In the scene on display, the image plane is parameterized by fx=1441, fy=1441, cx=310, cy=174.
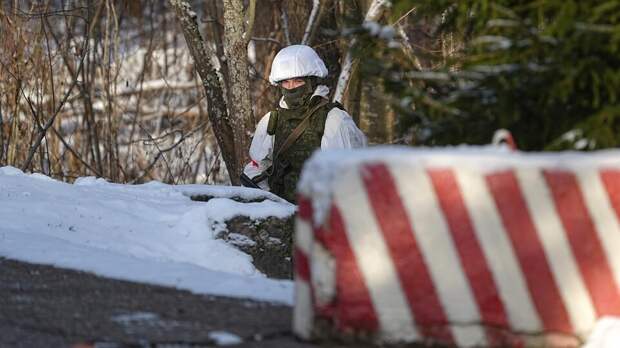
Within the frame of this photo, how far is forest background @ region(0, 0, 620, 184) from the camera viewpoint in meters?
6.01

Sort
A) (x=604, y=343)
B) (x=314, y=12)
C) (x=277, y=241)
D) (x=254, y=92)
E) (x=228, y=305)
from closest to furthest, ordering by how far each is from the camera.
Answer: (x=604, y=343)
(x=228, y=305)
(x=277, y=241)
(x=314, y=12)
(x=254, y=92)

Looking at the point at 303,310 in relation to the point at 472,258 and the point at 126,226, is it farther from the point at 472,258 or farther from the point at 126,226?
the point at 126,226

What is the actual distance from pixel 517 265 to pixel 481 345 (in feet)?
1.05

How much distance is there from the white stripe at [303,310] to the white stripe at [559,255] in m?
0.88

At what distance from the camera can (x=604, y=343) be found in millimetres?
5109

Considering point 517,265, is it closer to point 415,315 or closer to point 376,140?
point 415,315

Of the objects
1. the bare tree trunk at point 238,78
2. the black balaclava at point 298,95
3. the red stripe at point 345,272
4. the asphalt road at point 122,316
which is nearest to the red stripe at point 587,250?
the red stripe at point 345,272

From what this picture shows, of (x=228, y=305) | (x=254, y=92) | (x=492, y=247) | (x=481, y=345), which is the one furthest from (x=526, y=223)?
(x=254, y=92)

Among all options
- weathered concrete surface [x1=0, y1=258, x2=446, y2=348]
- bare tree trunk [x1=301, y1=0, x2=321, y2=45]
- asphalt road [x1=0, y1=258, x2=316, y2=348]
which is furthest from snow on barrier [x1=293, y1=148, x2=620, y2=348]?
bare tree trunk [x1=301, y1=0, x2=321, y2=45]

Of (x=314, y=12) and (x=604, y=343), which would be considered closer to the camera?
(x=604, y=343)

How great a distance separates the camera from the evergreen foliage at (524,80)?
233 inches

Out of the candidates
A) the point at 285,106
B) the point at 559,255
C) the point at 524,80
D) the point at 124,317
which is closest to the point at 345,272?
the point at 559,255

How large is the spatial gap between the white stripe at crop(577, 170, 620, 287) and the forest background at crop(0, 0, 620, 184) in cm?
71

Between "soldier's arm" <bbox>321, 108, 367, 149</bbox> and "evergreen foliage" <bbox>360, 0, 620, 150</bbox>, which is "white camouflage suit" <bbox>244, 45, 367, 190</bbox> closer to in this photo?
"soldier's arm" <bbox>321, 108, 367, 149</bbox>
